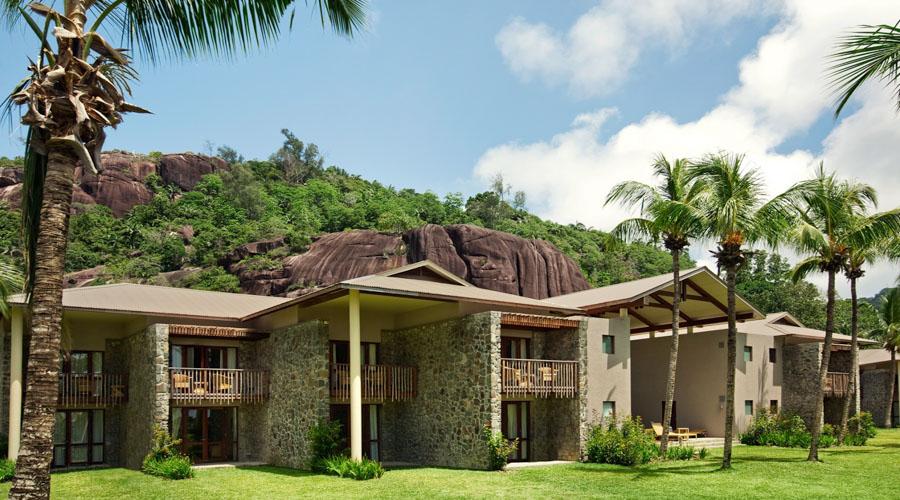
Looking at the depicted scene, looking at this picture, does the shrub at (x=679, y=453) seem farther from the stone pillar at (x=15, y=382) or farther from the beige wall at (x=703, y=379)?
the stone pillar at (x=15, y=382)

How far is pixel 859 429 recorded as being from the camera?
27703mm

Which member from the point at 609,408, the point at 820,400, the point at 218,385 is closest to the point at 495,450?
the point at 609,408

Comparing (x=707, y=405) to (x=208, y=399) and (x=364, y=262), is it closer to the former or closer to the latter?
(x=208, y=399)

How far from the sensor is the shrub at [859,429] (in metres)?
26.3

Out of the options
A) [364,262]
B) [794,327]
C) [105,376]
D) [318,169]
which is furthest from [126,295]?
[318,169]

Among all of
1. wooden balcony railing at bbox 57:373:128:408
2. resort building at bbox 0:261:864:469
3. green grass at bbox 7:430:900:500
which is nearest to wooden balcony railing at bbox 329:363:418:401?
resort building at bbox 0:261:864:469

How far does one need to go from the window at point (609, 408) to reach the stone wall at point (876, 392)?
19.7 metres

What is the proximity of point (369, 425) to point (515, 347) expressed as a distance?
16.0ft

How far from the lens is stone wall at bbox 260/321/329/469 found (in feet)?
65.4

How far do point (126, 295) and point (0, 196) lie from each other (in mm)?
51858

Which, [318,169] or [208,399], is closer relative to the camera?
[208,399]

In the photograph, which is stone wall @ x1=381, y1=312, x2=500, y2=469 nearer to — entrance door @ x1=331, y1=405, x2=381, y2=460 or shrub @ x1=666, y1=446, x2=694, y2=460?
entrance door @ x1=331, y1=405, x2=381, y2=460

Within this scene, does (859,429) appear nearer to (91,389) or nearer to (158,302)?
(158,302)

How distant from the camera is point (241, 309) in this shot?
967 inches
